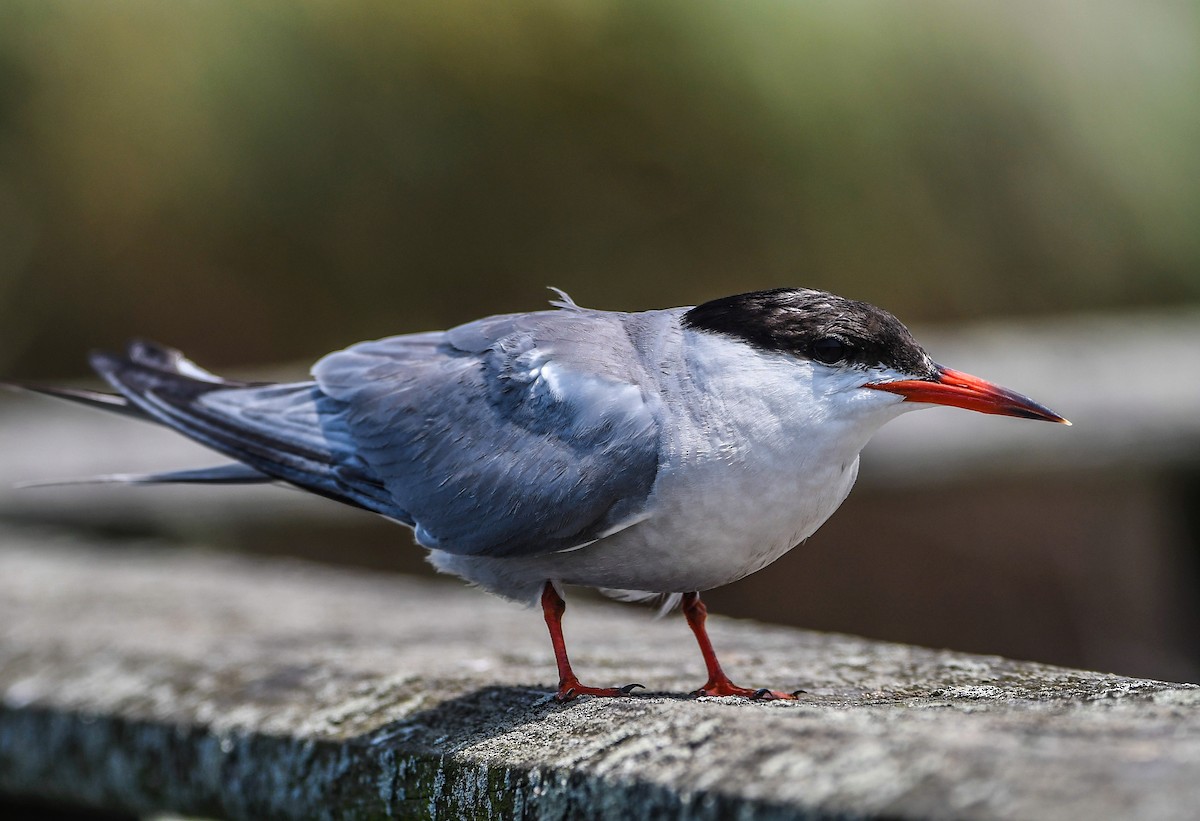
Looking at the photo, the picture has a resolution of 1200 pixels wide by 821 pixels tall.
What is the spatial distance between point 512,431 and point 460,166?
16.3ft

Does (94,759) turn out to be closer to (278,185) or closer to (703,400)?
(703,400)

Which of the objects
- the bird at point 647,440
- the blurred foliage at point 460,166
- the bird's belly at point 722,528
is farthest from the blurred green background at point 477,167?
the bird's belly at point 722,528

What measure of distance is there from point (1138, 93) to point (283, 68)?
5.20 meters

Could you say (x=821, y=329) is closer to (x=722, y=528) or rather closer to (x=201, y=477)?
(x=722, y=528)

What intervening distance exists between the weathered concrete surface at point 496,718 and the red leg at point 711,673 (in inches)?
4.2

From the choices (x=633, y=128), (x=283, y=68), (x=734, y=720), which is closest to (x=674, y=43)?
(x=633, y=128)

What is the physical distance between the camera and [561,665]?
107 inches

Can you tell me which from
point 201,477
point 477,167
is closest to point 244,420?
point 201,477

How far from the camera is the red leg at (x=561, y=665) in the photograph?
8.70 feet

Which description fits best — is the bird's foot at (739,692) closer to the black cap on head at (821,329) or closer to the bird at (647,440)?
the bird at (647,440)

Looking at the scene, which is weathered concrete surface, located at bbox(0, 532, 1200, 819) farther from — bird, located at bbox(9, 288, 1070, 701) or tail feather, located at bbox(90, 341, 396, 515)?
tail feather, located at bbox(90, 341, 396, 515)

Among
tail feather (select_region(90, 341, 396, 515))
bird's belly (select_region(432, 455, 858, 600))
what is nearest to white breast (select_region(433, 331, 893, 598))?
bird's belly (select_region(432, 455, 858, 600))

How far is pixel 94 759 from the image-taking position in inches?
125

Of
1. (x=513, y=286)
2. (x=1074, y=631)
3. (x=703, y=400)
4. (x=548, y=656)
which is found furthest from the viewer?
(x=513, y=286)
